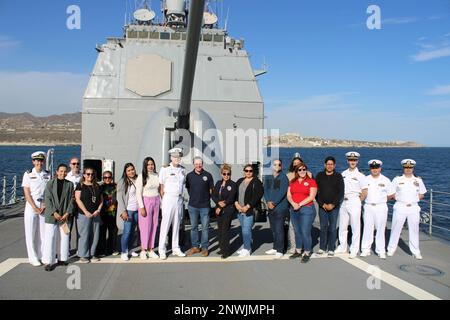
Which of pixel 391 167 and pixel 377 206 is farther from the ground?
pixel 377 206

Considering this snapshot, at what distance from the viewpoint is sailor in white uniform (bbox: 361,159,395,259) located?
5812mm

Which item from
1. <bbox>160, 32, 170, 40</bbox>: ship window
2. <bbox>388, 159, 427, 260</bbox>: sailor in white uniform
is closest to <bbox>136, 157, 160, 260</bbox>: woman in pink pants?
<bbox>388, 159, 427, 260</bbox>: sailor in white uniform

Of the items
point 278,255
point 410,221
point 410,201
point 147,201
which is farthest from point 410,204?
point 147,201

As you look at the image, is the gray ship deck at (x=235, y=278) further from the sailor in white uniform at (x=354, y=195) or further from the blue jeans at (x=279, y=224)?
the sailor in white uniform at (x=354, y=195)

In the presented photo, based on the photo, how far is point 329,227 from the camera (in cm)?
585

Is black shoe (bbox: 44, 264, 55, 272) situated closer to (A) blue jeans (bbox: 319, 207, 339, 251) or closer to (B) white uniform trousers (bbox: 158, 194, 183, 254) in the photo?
(B) white uniform trousers (bbox: 158, 194, 183, 254)

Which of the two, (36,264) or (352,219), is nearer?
(36,264)

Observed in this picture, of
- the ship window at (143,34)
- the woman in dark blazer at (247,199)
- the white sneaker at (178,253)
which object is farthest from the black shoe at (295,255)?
the ship window at (143,34)

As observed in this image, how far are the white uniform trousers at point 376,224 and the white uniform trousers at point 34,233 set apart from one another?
4169 millimetres

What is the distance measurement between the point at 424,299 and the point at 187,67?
3386 mm

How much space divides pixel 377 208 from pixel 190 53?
3.29 m

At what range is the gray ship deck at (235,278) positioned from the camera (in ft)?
14.0

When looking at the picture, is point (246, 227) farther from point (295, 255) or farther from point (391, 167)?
point (391, 167)

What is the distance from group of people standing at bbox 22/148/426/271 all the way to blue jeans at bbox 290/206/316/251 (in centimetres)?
1
